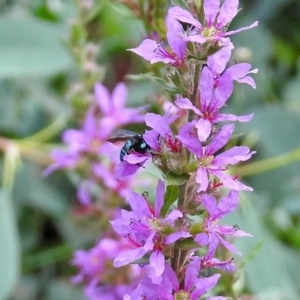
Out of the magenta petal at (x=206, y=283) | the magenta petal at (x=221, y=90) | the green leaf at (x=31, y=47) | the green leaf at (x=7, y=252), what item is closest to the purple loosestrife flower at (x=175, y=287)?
the magenta petal at (x=206, y=283)

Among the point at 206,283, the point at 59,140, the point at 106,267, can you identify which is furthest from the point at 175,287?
the point at 59,140

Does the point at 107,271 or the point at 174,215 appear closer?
the point at 174,215

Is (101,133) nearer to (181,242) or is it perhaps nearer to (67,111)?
(67,111)

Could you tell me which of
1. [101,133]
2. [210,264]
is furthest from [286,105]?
[210,264]

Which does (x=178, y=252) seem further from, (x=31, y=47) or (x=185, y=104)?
(x=31, y=47)

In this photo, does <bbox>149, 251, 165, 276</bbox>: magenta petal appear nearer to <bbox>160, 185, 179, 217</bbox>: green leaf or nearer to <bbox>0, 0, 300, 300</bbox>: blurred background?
<bbox>160, 185, 179, 217</bbox>: green leaf

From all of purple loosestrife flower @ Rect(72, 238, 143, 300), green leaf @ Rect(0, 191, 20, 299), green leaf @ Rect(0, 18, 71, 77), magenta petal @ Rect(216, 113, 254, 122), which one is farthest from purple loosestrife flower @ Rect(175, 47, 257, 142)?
green leaf @ Rect(0, 18, 71, 77)
